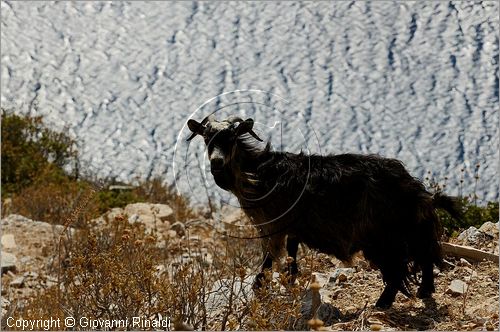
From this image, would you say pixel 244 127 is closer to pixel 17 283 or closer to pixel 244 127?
pixel 244 127

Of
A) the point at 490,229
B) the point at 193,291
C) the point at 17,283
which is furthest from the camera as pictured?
the point at 17,283

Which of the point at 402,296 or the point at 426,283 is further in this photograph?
the point at 402,296

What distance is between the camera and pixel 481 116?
14805 mm

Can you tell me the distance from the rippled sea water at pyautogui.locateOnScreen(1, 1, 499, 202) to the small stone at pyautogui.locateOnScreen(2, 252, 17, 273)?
3.20m

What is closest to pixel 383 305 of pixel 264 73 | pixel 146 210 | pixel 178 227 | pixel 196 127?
pixel 196 127

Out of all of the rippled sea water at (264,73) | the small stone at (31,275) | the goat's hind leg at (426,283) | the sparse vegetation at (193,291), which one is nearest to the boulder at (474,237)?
the sparse vegetation at (193,291)

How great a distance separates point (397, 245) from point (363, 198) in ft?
1.39

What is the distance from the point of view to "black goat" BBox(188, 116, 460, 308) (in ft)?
23.2

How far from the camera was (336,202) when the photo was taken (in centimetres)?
707

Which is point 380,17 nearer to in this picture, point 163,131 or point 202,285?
point 163,131

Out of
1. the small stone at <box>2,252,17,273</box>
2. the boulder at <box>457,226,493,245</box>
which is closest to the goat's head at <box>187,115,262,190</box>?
the boulder at <box>457,226,493,245</box>

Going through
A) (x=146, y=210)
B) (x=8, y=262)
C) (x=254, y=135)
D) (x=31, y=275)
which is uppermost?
(x=146, y=210)

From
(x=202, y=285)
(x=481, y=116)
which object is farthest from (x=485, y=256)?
(x=481, y=116)

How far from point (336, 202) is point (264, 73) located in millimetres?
9542
